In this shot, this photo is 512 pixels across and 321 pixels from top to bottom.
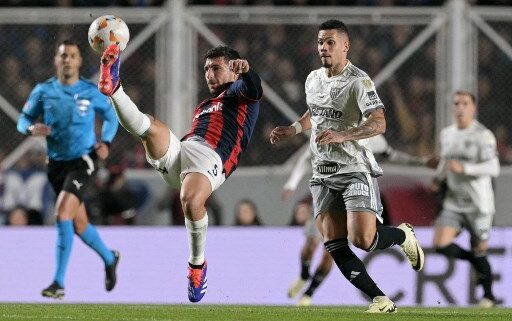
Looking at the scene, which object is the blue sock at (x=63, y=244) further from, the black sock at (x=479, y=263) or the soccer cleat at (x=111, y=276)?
the black sock at (x=479, y=263)

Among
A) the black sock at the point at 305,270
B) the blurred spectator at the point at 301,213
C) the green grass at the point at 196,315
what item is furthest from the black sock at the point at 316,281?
the green grass at the point at 196,315

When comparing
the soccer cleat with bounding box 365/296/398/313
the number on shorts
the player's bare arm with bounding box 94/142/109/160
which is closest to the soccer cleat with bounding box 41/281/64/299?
the player's bare arm with bounding box 94/142/109/160

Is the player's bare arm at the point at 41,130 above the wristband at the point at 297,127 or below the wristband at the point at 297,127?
above

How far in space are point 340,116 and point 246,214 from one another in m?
4.99

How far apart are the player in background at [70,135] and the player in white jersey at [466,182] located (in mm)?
3302

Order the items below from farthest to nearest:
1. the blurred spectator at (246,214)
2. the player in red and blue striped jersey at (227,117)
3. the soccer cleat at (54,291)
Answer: the blurred spectator at (246,214)
the soccer cleat at (54,291)
the player in red and blue striped jersey at (227,117)

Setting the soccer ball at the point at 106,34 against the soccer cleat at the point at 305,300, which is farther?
the soccer cleat at the point at 305,300

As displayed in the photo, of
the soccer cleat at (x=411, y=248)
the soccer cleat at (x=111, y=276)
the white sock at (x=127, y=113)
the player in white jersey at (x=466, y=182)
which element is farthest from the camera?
the player in white jersey at (x=466, y=182)

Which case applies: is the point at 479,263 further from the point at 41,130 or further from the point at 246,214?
the point at 41,130

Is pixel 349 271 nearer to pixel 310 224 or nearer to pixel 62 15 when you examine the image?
pixel 310 224

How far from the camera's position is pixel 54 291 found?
37.7 feet

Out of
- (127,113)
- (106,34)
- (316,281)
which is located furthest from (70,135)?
(127,113)

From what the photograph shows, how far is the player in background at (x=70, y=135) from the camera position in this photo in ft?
38.6

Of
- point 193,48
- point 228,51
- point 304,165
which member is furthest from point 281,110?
point 228,51
